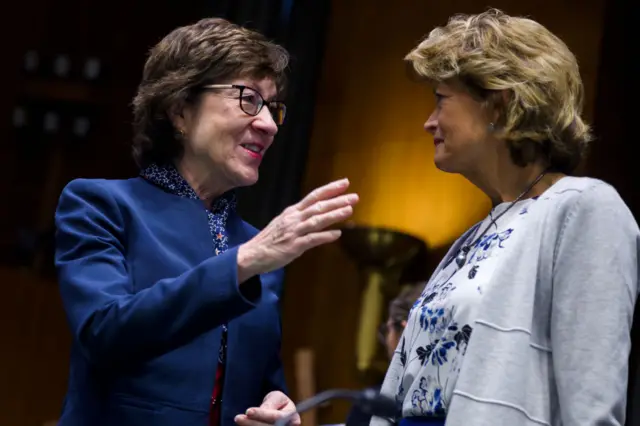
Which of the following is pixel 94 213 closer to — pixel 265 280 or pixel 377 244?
pixel 265 280

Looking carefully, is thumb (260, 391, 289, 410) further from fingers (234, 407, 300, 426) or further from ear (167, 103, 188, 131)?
ear (167, 103, 188, 131)

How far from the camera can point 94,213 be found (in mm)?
2080

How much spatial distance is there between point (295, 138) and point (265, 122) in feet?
7.49

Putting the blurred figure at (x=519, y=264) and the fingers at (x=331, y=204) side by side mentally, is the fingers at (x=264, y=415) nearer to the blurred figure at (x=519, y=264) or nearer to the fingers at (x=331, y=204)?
the blurred figure at (x=519, y=264)

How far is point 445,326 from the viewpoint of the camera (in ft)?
6.04

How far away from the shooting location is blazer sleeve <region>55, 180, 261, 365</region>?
188 cm

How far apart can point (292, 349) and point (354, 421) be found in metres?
3.60

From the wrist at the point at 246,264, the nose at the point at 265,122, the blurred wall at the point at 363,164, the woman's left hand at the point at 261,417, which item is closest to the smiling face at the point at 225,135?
the nose at the point at 265,122

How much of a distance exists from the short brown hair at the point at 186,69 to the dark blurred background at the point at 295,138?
227 centimetres

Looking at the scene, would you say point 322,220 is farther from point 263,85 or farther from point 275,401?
point 263,85

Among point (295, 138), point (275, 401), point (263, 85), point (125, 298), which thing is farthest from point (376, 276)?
point (125, 298)

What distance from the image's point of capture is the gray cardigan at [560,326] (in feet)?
5.47

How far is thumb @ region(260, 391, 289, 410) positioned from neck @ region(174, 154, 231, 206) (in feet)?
1.42

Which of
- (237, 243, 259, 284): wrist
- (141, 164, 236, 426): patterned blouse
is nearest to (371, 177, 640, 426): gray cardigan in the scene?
(237, 243, 259, 284): wrist
